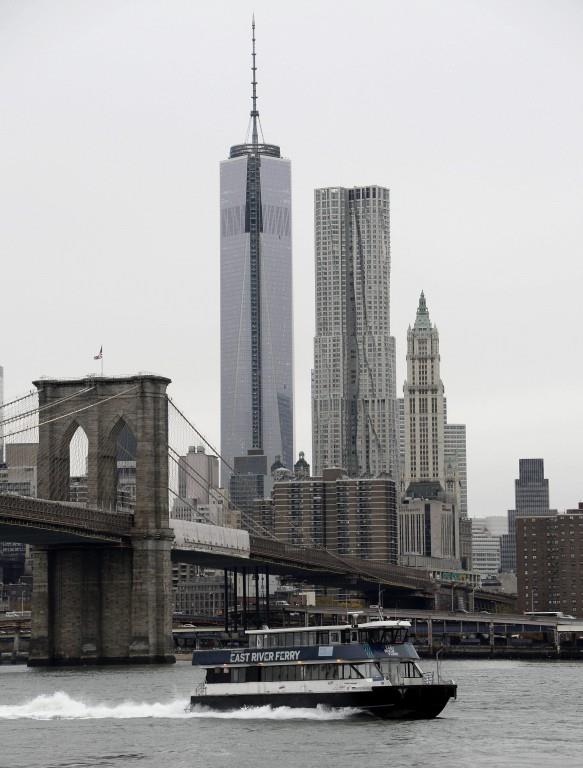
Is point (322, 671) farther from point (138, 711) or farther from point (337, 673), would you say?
point (138, 711)

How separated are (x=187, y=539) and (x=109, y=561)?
10055mm

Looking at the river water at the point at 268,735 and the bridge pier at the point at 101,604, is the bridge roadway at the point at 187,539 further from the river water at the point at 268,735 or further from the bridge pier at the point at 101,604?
the river water at the point at 268,735

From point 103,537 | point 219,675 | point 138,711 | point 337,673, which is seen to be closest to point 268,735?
point 337,673

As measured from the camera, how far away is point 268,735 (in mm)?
66938

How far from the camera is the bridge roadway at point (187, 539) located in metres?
115

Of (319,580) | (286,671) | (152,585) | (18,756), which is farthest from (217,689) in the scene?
(319,580)

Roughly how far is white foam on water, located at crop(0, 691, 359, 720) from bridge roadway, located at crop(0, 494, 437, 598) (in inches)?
1279

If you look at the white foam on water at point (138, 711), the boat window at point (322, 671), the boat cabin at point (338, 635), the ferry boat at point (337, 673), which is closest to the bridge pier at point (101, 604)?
the white foam on water at point (138, 711)

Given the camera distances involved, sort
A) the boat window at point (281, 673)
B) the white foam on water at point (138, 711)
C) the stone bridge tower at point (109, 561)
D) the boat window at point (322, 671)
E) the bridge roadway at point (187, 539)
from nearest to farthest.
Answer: the boat window at point (322, 671) < the white foam on water at point (138, 711) < the boat window at point (281, 673) < the bridge roadway at point (187, 539) < the stone bridge tower at point (109, 561)

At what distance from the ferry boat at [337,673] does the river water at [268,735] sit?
0.64 m

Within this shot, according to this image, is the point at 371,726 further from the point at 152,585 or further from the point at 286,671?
the point at 152,585

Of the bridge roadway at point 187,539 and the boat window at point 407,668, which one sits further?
the bridge roadway at point 187,539

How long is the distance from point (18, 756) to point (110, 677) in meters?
43.9

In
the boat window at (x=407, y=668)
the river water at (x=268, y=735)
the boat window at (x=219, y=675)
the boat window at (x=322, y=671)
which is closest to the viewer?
the river water at (x=268, y=735)
